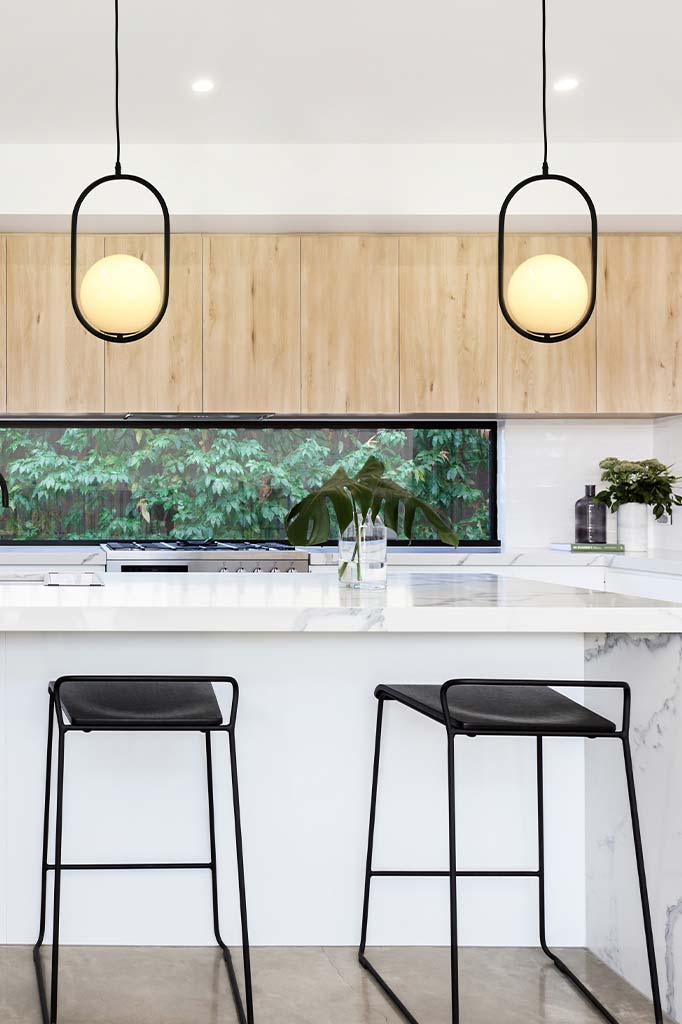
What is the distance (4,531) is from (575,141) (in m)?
3.19

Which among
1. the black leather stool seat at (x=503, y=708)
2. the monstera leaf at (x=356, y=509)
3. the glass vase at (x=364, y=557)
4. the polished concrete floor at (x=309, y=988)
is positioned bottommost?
the polished concrete floor at (x=309, y=988)

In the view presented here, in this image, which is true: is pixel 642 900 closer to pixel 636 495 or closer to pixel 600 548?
pixel 600 548

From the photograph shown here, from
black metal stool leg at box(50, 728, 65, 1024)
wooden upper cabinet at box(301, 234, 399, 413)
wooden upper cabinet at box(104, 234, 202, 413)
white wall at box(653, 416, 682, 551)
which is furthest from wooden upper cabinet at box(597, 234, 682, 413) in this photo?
black metal stool leg at box(50, 728, 65, 1024)

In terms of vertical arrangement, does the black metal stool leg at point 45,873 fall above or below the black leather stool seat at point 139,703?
below

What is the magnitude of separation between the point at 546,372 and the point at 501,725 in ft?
9.32

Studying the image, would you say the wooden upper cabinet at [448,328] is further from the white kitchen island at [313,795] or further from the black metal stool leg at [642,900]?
the black metal stool leg at [642,900]

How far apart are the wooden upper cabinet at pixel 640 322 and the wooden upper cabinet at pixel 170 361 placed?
182 cm

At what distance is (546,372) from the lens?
4.36 meters

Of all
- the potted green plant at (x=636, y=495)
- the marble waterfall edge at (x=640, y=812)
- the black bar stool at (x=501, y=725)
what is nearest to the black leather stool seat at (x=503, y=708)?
the black bar stool at (x=501, y=725)

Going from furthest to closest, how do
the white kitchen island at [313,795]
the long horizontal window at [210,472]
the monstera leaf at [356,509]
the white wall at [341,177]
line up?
the long horizontal window at [210,472] → the white wall at [341,177] → the monstera leaf at [356,509] → the white kitchen island at [313,795]

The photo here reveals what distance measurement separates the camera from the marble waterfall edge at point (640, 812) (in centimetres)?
203

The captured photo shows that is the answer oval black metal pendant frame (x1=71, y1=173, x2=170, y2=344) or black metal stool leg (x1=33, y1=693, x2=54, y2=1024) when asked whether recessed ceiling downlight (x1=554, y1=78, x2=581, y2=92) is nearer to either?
oval black metal pendant frame (x1=71, y1=173, x2=170, y2=344)

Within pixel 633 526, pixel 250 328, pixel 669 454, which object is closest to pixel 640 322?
pixel 669 454

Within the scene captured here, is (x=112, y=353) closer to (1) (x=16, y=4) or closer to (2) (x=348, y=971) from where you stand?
(1) (x=16, y=4)
